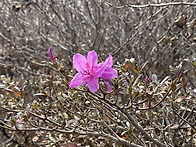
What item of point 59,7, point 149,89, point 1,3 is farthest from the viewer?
point 1,3

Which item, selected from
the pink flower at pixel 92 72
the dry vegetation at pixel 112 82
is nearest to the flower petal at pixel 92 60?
the pink flower at pixel 92 72

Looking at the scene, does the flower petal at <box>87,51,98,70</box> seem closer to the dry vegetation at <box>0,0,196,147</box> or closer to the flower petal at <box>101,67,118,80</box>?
the flower petal at <box>101,67,118,80</box>

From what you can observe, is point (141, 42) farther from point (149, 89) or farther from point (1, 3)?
point (1, 3)

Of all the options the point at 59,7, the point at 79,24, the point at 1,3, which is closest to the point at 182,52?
the point at 79,24

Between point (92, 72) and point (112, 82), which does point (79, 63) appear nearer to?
point (92, 72)

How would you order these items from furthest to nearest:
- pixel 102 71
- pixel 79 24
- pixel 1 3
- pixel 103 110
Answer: pixel 1 3 < pixel 79 24 < pixel 103 110 < pixel 102 71

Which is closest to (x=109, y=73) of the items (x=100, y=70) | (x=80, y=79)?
(x=100, y=70)
